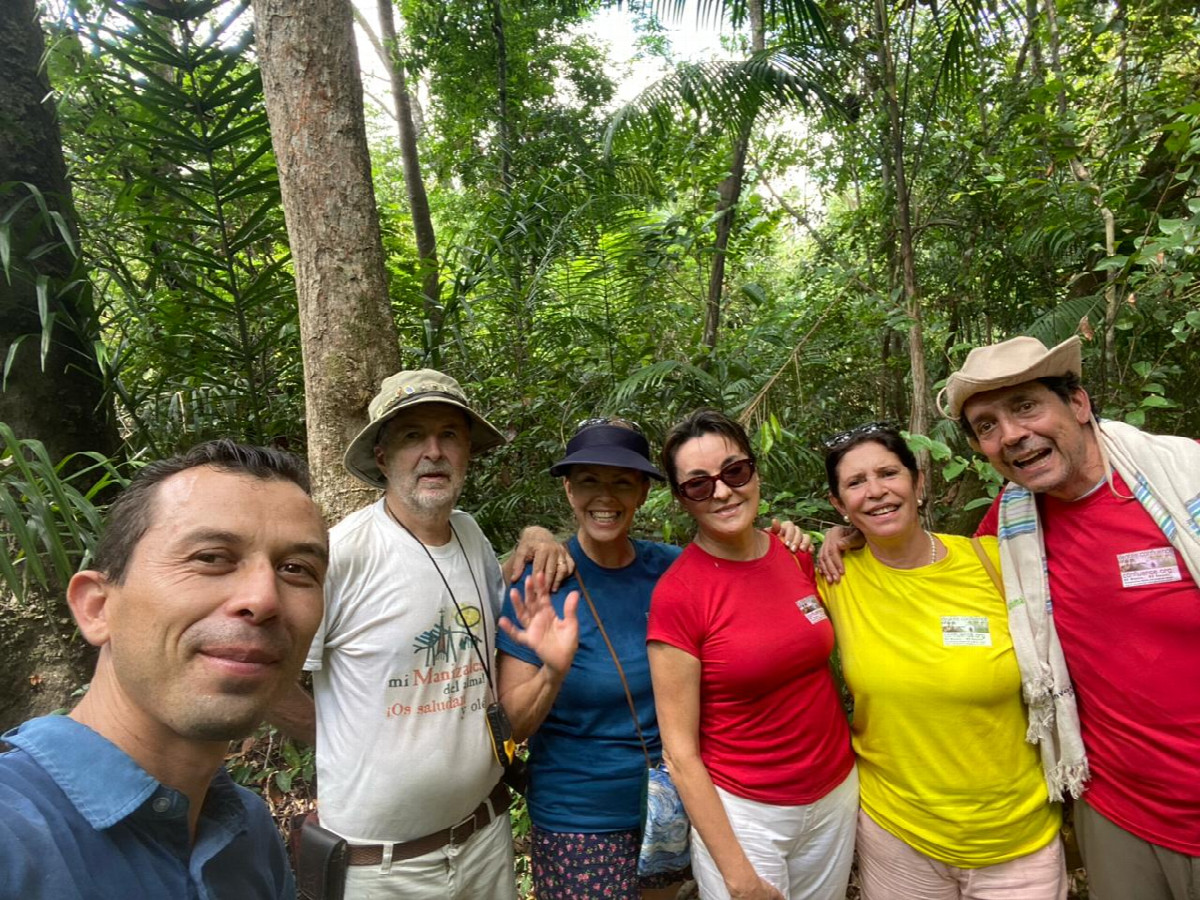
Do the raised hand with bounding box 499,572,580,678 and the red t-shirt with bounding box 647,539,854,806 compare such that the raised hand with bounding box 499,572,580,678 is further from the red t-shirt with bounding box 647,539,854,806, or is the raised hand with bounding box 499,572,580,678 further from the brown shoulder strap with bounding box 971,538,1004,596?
the brown shoulder strap with bounding box 971,538,1004,596

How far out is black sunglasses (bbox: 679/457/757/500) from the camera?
195 cm

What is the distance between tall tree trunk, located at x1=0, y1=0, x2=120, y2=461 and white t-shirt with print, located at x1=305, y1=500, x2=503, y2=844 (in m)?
1.98

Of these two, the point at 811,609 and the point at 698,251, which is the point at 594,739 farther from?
the point at 698,251

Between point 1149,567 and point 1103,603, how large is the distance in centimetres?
15

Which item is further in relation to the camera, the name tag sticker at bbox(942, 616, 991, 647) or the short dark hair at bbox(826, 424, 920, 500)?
the short dark hair at bbox(826, 424, 920, 500)

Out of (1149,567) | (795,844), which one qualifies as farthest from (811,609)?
(1149,567)

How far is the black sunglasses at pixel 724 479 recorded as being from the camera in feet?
6.40

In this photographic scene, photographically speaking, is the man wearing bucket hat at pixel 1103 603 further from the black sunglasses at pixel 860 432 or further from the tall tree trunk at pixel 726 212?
the tall tree trunk at pixel 726 212

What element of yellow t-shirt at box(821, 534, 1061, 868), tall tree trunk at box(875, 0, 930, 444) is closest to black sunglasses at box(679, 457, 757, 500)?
yellow t-shirt at box(821, 534, 1061, 868)

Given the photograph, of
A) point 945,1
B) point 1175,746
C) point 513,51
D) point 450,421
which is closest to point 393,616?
point 450,421

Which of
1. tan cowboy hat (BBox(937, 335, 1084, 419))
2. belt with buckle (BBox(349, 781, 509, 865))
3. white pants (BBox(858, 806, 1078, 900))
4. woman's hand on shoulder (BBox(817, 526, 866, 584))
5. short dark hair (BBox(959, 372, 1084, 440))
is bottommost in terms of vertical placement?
white pants (BBox(858, 806, 1078, 900))

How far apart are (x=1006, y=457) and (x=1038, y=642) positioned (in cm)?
54

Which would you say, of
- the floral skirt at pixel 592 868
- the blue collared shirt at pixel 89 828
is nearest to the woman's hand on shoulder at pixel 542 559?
the floral skirt at pixel 592 868

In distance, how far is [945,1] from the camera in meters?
3.99
